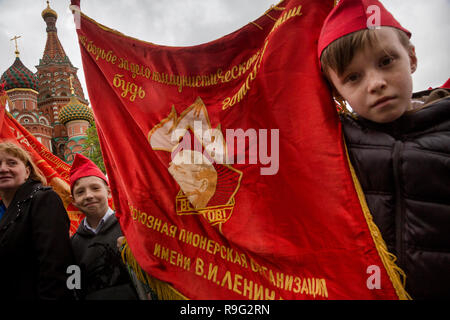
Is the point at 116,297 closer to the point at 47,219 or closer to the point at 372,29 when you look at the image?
the point at 47,219

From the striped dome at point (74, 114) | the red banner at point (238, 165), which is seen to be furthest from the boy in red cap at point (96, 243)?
the striped dome at point (74, 114)

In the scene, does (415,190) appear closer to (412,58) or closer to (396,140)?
(396,140)

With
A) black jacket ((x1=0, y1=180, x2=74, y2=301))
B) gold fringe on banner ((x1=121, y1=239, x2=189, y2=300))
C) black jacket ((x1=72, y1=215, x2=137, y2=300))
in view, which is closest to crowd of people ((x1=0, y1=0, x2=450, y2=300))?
gold fringe on banner ((x1=121, y1=239, x2=189, y2=300))

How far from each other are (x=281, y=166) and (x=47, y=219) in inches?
59.9

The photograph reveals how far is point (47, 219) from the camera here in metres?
1.75

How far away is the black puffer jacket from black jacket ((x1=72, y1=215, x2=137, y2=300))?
1.59 metres

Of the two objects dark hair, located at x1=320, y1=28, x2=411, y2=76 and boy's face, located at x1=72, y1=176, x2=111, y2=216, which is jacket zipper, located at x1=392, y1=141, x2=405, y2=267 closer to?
dark hair, located at x1=320, y1=28, x2=411, y2=76

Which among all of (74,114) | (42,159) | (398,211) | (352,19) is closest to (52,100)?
(74,114)

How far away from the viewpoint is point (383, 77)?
103 centimetres

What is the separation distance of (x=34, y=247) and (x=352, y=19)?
84.5 inches

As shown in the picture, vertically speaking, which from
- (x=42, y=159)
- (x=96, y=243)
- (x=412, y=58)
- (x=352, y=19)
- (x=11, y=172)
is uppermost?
(x=352, y=19)

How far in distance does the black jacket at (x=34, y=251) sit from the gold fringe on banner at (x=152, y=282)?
39cm

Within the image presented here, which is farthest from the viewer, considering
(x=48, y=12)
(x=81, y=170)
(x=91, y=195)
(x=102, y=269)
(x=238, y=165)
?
(x=48, y=12)
